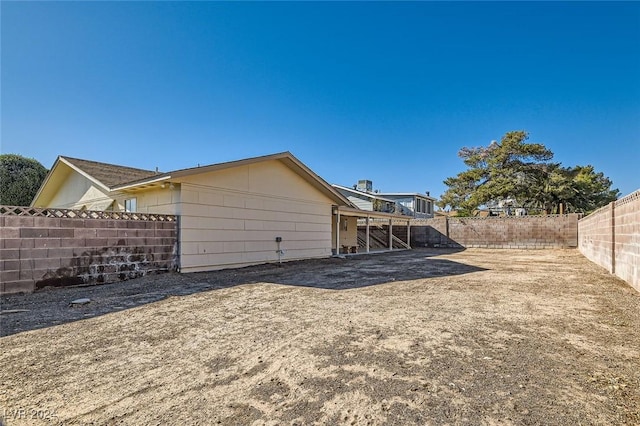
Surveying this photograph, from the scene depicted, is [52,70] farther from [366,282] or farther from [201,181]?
[366,282]

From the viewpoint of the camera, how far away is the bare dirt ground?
2043 mm

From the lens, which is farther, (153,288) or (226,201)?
(226,201)

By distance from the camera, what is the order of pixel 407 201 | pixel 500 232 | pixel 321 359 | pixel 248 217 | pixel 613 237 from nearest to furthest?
pixel 321 359, pixel 613 237, pixel 248 217, pixel 500 232, pixel 407 201

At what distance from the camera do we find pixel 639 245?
5.61 m

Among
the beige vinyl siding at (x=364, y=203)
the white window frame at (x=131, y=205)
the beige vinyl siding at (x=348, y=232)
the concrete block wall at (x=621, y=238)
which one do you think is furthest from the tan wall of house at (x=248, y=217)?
the beige vinyl siding at (x=364, y=203)

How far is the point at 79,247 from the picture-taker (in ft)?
21.0

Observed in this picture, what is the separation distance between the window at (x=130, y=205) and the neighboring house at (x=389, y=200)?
60.4 ft

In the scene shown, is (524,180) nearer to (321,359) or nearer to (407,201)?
(407,201)

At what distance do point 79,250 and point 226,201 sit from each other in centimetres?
380

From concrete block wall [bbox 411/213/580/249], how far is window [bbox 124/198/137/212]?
17.4 meters

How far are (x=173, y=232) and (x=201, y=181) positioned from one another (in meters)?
1.58

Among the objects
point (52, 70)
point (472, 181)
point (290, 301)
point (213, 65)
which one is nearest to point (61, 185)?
point (52, 70)

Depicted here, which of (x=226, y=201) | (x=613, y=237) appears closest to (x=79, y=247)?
(x=226, y=201)

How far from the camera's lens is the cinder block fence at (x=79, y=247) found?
218 inches
